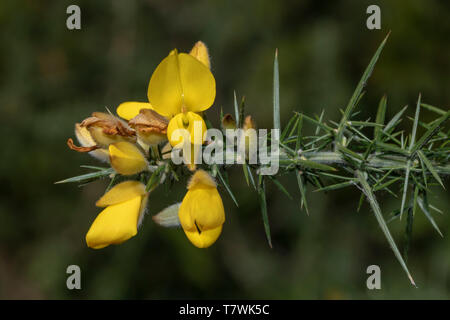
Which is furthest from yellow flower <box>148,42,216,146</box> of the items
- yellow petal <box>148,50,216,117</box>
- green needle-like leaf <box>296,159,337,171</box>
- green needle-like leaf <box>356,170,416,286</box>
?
green needle-like leaf <box>356,170,416,286</box>

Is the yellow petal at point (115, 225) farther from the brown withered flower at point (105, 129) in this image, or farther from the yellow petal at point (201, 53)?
the yellow petal at point (201, 53)

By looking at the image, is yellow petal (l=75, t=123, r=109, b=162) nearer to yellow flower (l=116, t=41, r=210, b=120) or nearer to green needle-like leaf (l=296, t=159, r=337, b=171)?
yellow flower (l=116, t=41, r=210, b=120)

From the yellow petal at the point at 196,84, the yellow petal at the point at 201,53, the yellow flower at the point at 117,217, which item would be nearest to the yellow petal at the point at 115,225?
the yellow flower at the point at 117,217

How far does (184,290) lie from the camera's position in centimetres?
244

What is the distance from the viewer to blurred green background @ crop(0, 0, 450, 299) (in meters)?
2.29

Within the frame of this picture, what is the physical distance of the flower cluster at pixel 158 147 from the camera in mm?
843

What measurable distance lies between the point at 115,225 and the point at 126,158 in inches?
5.4

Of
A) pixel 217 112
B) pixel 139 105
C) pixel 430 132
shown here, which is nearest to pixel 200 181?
pixel 139 105

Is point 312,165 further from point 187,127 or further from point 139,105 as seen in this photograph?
point 139,105

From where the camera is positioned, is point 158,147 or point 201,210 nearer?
point 201,210

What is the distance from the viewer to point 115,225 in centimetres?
88

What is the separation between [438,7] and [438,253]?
1.26 metres

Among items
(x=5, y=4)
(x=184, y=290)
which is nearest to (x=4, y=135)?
(x=5, y=4)

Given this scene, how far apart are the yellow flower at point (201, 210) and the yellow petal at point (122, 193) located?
12cm
